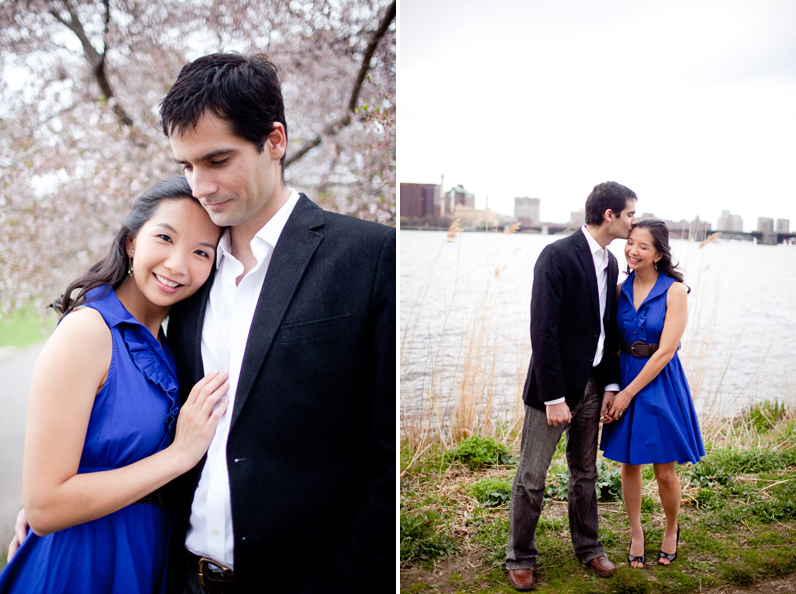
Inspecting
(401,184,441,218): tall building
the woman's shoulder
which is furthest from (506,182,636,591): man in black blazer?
the woman's shoulder

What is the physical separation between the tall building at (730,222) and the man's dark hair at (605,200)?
351 mm

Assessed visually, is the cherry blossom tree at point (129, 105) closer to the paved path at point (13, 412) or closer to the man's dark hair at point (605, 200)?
the paved path at point (13, 412)

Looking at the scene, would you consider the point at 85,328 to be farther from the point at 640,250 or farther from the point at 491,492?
the point at 640,250

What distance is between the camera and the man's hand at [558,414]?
195 centimetres

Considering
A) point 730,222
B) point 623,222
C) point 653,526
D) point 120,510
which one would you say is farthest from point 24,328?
point 730,222

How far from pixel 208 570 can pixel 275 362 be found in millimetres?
623

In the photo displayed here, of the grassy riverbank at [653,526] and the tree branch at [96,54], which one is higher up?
the tree branch at [96,54]

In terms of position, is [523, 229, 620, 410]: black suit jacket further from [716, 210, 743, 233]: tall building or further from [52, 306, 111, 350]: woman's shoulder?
[52, 306, 111, 350]: woman's shoulder

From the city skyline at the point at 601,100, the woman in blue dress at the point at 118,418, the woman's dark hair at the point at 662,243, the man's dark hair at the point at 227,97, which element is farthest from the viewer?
the city skyline at the point at 601,100

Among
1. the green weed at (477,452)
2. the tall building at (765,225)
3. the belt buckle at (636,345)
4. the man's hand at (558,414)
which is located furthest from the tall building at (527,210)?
the green weed at (477,452)

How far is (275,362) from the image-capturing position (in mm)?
1433

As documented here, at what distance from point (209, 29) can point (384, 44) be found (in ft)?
2.10

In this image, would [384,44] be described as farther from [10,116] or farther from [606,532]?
[606,532]

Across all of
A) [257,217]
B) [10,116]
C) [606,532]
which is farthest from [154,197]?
[606,532]
